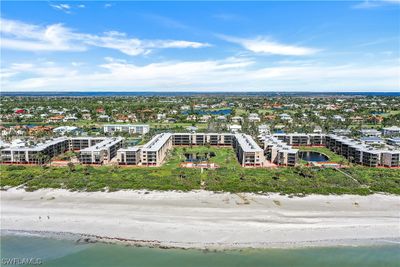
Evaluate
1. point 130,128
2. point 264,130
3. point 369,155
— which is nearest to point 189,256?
point 369,155

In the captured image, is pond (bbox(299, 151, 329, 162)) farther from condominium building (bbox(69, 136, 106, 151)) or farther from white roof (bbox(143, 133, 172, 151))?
condominium building (bbox(69, 136, 106, 151))

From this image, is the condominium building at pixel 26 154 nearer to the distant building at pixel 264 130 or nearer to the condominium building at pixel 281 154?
the condominium building at pixel 281 154

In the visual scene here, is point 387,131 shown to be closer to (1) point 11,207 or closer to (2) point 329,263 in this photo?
(2) point 329,263

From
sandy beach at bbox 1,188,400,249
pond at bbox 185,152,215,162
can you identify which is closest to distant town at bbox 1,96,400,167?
pond at bbox 185,152,215,162

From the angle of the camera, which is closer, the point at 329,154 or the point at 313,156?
the point at 329,154

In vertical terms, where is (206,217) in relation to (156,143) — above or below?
below

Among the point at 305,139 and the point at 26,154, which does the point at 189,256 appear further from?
the point at 305,139

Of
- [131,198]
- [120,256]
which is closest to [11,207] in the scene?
[131,198]

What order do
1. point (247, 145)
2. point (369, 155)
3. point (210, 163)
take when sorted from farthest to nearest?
point (247, 145), point (210, 163), point (369, 155)

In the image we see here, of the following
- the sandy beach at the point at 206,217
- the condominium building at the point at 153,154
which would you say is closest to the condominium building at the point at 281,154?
the sandy beach at the point at 206,217
